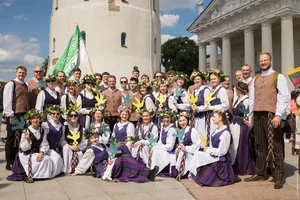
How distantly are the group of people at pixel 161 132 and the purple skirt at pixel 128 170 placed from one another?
0.02 metres

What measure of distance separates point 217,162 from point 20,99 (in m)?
4.35

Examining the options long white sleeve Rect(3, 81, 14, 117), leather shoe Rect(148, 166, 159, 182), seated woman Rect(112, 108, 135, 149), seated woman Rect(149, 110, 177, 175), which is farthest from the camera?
seated woman Rect(112, 108, 135, 149)

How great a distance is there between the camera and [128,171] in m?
6.38

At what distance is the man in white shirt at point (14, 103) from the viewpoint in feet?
23.0

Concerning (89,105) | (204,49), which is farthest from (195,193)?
(204,49)

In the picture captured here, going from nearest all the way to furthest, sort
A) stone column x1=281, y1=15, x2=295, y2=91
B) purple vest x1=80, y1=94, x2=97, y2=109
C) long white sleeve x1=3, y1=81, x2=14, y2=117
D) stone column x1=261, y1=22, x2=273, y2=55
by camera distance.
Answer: long white sleeve x1=3, y1=81, x2=14, y2=117, purple vest x1=80, y1=94, x2=97, y2=109, stone column x1=281, y1=15, x2=295, y2=91, stone column x1=261, y1=22, x2=273, y2=55

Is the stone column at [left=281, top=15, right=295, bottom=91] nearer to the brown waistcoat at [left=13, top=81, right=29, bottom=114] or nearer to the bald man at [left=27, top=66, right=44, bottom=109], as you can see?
the bald man at [left=27, top=66, right=44, bottom=109]

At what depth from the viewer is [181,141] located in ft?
21.7

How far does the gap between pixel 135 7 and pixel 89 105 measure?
1735 centimetres

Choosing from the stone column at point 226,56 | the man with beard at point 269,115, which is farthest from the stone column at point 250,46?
the man with beard at point 269,115

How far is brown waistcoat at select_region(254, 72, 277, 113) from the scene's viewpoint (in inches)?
229

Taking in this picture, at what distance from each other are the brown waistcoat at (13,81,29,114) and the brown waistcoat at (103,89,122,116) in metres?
2.09

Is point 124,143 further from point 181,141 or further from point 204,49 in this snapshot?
point 204,49

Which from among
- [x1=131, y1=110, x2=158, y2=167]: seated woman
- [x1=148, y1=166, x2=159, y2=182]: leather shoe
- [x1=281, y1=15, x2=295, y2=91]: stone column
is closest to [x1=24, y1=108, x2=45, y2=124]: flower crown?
[x1=131, y1=110, x2=158, y2=167]: seated woman
